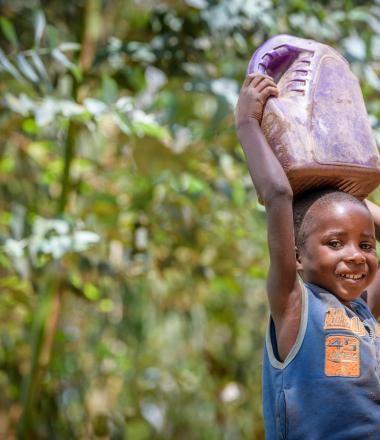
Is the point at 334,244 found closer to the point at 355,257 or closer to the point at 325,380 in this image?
the point at 355,257

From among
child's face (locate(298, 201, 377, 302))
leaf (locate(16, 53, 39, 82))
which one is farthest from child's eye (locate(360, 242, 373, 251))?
leaf (locate(16, 53, 39, 82))

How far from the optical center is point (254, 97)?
2.04 meters

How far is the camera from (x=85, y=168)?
4.94 meters

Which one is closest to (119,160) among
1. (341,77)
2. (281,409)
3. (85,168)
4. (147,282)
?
(85,168)

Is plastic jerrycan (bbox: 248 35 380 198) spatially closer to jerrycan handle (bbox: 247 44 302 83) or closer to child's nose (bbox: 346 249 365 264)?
jerrycan handle (bbox: 247 44 302 83)

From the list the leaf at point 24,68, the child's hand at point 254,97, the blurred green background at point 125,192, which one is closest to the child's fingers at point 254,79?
the child's hand at point 254,97

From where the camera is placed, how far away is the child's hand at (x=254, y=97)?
203cm

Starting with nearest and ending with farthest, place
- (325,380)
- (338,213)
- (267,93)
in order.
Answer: (325,380) < (338,213) < (267,93)

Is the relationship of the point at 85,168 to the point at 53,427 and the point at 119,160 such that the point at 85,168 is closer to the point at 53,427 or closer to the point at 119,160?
the point at 119,160

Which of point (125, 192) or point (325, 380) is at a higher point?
point (125, 192)

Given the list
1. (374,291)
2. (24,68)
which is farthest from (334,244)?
(24,68)

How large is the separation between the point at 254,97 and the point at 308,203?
0.26 metres

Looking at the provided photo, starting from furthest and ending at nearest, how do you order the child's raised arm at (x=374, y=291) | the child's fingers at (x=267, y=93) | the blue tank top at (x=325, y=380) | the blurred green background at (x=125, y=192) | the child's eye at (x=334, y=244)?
the blurred green background at (x=125, y=192) → the child's raised arm at (x=374, y=291) → the child's fingers at (x=267, y=93) → the child's eye at (x=334, y=244) → the blue tank top at (x=325, y=380)

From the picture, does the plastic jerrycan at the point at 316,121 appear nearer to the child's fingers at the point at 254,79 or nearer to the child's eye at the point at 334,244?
the child's fingers at the point at 254,79
